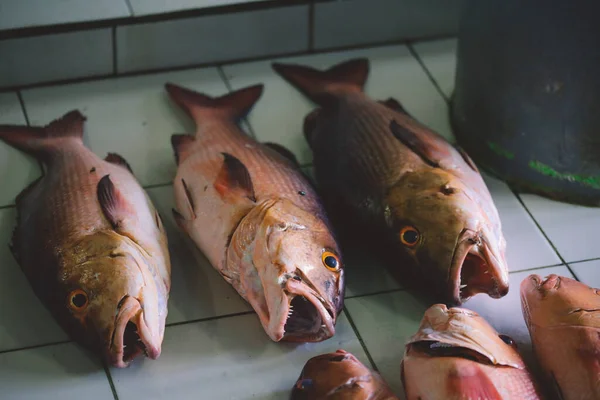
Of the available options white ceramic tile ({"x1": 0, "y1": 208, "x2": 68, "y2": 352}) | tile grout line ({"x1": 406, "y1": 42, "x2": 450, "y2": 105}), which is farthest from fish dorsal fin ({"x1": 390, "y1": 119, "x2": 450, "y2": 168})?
white ceramic tile ({"x1": 0, "y1": 208, "x2": 68, "y2": 352})

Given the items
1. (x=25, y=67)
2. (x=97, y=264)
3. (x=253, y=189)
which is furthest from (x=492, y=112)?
(x=25, y=67)

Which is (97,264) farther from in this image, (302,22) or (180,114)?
(302,22)

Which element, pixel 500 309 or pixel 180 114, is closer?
pixel 500 309

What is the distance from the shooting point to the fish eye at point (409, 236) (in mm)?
2531

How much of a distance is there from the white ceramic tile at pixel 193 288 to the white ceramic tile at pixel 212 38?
0.87m

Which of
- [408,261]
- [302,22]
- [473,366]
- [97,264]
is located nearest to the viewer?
[473,366]

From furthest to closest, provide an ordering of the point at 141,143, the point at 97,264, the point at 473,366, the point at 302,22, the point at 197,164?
1. the point at 302,22
2. the point at 141,143
3. the point at 197,164
4. the point at 97,264
5. the point at 473,366

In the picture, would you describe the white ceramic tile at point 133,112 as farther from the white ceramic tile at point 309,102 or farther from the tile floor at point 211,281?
the white ceramic tile at point 309,102

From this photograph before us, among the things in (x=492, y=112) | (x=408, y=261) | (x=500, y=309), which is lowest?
(x=500, y=309)

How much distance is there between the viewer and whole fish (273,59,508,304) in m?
2.49

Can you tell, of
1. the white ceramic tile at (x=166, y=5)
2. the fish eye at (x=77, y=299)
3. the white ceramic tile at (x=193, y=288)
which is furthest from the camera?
the white ceramic tile at (x=166, y=5)

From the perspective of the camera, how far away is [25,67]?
3.31m

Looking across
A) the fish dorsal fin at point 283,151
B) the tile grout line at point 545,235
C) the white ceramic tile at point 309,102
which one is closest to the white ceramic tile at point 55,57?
the white ceramic tile at point 309,102

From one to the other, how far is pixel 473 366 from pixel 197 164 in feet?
3.53
